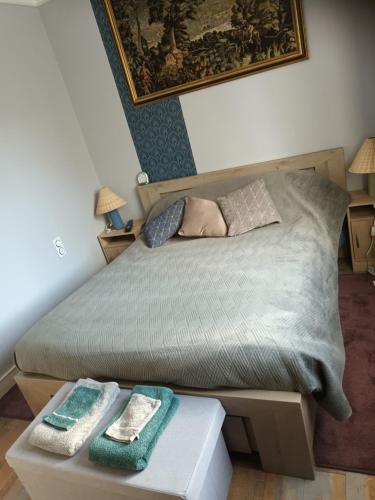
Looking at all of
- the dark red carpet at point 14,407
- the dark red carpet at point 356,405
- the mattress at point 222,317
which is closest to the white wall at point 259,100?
the mattress at point 222,317

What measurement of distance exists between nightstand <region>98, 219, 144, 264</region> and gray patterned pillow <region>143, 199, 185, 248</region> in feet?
1.67

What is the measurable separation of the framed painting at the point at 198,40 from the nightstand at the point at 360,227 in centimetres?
105

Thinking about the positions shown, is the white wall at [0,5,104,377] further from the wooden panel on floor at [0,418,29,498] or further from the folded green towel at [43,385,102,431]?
the folded green towel at [43,385,102,431]

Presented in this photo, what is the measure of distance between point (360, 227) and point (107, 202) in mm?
2043

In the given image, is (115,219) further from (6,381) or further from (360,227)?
(360,227)

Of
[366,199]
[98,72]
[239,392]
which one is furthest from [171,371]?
[98,72]

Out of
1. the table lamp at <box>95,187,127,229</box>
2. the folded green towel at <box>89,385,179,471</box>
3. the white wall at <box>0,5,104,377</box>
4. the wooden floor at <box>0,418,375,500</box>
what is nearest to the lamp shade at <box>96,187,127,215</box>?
the table lamp at <box>95,187,127,229</box>

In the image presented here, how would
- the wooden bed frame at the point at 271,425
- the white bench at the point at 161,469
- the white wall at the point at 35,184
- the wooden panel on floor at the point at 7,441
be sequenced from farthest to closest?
the white wall at the point at 35,184, the wooden panel on floor at the point at 7,441, the wooden bed frame at the point at 271,425, the white bench at the point at 161,469

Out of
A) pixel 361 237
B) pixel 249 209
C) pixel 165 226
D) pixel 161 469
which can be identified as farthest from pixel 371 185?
pixel 161 469

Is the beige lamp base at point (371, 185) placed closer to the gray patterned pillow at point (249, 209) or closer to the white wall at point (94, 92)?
the gray patterned pillow at point (249, 209)

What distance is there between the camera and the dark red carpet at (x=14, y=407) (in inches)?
83.0

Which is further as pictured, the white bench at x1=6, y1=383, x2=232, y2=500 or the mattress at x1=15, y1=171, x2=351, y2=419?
the mattress at x1=15, y1=171, x2=351, y2=419

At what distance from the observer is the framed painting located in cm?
238

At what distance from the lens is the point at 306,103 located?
2.52m
